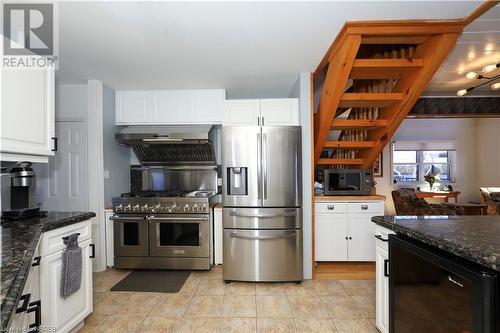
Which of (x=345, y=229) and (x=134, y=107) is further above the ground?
(x=134, y=107)

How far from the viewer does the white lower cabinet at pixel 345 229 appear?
300 cm

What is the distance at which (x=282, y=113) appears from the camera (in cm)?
303

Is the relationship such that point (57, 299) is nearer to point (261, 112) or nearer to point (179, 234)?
point (179, 234)

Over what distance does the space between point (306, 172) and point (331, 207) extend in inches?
21.6

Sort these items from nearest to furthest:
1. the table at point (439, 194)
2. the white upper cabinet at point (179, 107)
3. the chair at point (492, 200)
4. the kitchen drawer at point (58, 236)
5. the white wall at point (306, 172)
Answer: the kitchen drawer at point (58, 236)
the white wall at point (306, 172)
the white upper cabinet at point (179, 107)
the chair at point (492, 200)
the table at point (439, 194)

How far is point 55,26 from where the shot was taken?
6.30 ft

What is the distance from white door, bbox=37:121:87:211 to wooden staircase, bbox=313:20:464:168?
3.01m

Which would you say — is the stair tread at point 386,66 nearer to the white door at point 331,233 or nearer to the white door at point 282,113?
the white door at point 282,113

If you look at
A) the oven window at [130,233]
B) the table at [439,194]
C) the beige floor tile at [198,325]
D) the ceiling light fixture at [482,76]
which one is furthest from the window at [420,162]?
the oven window at [130,233]

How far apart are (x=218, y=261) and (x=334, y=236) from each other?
1503 mm

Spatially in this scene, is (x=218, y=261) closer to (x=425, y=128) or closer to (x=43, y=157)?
(x=43, y=157)

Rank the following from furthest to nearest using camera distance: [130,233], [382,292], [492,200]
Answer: [492,200], [130,233], [382,292]

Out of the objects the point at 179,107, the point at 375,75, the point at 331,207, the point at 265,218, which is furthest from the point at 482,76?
the point at 179,107

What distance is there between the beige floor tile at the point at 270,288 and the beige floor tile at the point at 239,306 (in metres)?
0.16
